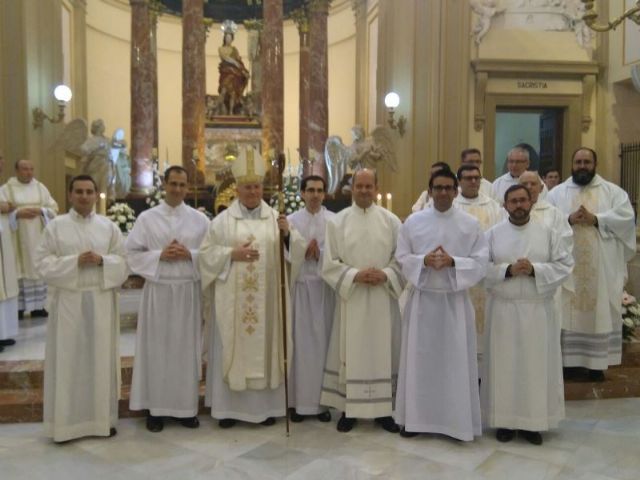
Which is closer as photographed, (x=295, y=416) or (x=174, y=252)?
(x=174, y=252)

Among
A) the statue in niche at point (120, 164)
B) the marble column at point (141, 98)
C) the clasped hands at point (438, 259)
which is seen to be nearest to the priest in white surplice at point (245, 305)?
the clasped hands at point (438, 259)

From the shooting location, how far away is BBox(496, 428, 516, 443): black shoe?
444 cm

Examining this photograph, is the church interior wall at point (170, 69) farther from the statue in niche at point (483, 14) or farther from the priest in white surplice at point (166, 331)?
the priest in white surplice at point (166, 331)

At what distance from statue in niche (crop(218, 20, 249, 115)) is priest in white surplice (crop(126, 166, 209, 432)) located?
9.89 metres

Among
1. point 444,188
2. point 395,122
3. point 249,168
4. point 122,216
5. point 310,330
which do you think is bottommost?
point 310,330

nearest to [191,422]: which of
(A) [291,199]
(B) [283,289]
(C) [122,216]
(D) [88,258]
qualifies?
(B) [283,289]

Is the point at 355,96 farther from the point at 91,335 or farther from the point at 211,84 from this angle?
the point at 91,335

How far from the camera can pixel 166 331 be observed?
466 centimetres

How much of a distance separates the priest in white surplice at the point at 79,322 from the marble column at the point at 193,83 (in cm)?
786

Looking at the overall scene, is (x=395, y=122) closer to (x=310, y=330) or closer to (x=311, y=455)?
(x=310, y=330)

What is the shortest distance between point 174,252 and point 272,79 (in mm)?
8432

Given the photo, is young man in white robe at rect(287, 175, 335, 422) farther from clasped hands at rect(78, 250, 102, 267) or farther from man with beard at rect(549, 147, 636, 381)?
man with beard at rect(549, 147, 636, 381)

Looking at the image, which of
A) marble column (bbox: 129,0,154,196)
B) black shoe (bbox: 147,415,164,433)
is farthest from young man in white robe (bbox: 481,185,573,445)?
marble column (bbox: 129,0,154,196)

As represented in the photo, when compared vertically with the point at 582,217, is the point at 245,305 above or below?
below
